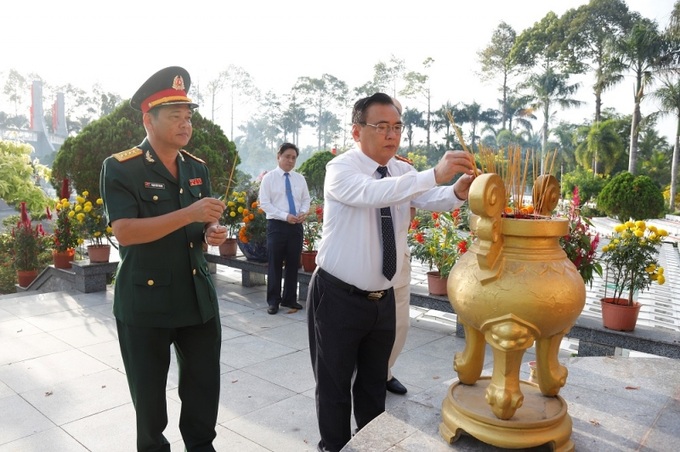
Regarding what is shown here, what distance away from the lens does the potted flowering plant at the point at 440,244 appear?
447 cm

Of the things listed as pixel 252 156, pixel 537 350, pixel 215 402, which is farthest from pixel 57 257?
pixel 252 156

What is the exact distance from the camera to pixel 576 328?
3.61m

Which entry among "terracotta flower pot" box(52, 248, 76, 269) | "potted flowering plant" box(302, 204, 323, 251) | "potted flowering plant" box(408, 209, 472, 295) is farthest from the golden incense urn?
"terracotta flower pot" box(52, 248, 76, 269)

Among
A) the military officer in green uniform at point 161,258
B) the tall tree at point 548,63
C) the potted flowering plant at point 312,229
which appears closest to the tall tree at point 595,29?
the tall tree at point 548,63

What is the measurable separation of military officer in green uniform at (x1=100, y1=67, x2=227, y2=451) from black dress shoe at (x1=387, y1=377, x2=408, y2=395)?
143 cm

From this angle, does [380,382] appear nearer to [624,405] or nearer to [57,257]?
[624,405]

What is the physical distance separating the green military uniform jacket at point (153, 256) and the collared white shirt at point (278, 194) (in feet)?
10.0

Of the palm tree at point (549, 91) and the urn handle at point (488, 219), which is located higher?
the palm tree at point (549, 91)

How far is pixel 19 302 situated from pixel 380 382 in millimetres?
4796

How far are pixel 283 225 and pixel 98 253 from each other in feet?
8.48

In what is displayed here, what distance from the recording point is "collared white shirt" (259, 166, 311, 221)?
5.13 meters

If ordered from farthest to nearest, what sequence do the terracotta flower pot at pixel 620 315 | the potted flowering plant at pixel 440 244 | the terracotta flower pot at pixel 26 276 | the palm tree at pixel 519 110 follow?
the palm tree at pixel 519 110 < the terracotta flower pot at pixel 26 276 < the potted flowering plant at pixel 440 244 < the terracotta flower pot at pixel 620 315

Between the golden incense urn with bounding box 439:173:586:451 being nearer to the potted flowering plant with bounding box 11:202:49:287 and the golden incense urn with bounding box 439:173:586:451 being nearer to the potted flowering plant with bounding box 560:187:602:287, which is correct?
the potted flowering plant with bounding box 560:187:602:287

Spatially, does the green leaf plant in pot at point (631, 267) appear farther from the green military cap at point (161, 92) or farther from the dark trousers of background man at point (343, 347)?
the green military cap at point (161, 92)
